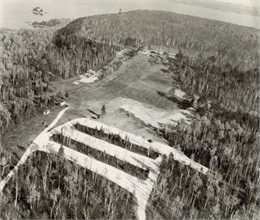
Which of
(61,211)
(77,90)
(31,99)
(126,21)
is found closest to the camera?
(61,211)

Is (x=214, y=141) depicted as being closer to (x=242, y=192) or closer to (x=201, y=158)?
(x=201, y=158)

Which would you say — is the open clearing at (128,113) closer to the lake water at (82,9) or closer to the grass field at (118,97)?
the grass field at (118,97)

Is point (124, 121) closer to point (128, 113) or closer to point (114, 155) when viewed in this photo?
point (128, 113)

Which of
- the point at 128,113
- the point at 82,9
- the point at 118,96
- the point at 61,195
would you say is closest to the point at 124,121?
the point at 128,113

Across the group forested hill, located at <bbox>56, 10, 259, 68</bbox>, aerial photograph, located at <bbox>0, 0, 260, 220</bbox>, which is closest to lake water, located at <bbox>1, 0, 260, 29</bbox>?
aerial photograph, located at <bbox>0, 0, 260, 220</bbox>

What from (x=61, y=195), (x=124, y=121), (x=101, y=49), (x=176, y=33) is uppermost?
(x=176, y=33)

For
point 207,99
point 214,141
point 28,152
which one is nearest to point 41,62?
point 28,152

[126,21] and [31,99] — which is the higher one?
[126,21]
